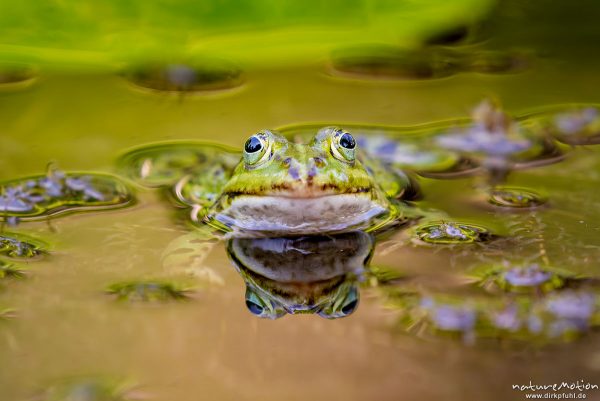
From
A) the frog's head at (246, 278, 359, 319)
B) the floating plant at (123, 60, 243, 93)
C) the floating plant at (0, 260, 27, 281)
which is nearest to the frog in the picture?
the frog's head at (246, 278, 359, 319)

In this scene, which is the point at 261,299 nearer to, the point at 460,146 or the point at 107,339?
the point at 107,339

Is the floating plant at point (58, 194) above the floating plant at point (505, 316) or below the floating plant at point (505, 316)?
above

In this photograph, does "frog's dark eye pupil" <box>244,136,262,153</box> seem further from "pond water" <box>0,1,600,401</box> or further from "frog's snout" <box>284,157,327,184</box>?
"pond water" <box>0,1,600,401</box>

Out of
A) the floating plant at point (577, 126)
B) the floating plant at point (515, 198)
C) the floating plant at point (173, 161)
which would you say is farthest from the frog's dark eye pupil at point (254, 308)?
the floating plant at point (577, 126)

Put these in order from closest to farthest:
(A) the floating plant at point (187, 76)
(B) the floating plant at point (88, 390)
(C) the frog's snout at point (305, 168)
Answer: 1. (B) the floating plant at point (88, 390)
2. (C) the frog's snout at point (305, 168)
3. (A) the floating plant at point (187, 76)

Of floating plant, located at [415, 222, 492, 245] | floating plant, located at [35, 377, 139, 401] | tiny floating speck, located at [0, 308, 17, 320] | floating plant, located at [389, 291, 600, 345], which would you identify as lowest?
floating plant, located at [35, 377, 139, 401]

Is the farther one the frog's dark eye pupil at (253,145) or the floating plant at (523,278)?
the frog's dark eye pupil at (253,145)

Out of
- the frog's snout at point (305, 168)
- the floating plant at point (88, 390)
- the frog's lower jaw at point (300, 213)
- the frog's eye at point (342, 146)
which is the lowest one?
the floating plant at point (88, 390)

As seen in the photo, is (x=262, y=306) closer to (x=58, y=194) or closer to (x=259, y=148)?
(x=259, y=148)

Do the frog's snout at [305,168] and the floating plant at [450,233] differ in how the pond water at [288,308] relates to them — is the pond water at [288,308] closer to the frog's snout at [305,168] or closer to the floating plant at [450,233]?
the floating plant at [450,233]
